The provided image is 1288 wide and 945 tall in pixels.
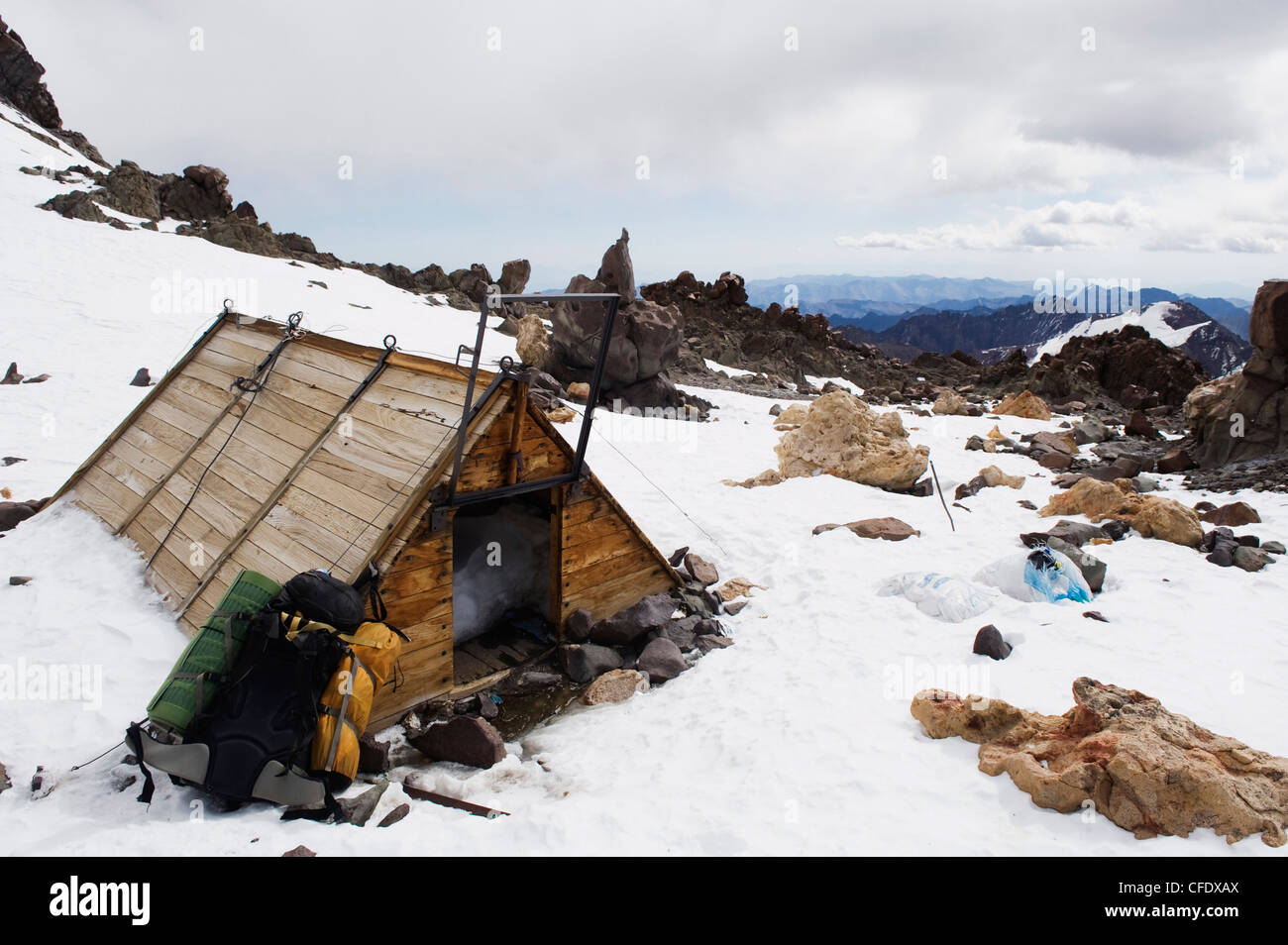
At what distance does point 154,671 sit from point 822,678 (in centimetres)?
560

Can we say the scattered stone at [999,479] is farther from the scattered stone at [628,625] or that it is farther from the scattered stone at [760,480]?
the scattered stone at [628,625]

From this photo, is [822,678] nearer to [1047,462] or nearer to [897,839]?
[897,839]

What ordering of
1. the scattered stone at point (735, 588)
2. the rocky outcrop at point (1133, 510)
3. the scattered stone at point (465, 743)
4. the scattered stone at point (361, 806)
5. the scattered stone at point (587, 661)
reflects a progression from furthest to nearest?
1. the rocky outcrop at point (1133, 510)
2. the scattered stone at point (735, 588)
3. the scattered stone at point (587, 661)
4. the scattered stone at point (465, 743)
5. the scattered stone at point (361, 806)

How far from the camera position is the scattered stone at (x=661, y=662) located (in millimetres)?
6875

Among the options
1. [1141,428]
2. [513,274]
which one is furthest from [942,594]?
[513,274]

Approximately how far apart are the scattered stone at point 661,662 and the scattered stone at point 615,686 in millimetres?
99

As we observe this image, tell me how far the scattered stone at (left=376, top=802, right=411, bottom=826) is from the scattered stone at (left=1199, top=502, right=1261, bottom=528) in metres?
11.9

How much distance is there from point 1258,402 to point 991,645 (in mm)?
13651

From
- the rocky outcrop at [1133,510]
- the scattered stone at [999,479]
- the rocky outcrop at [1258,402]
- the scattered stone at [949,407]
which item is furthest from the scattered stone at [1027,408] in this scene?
the rocky outcrop at [1133,510]

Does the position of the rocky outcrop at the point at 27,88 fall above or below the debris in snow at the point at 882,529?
above

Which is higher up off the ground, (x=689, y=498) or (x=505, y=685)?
(x=689, y=498)
